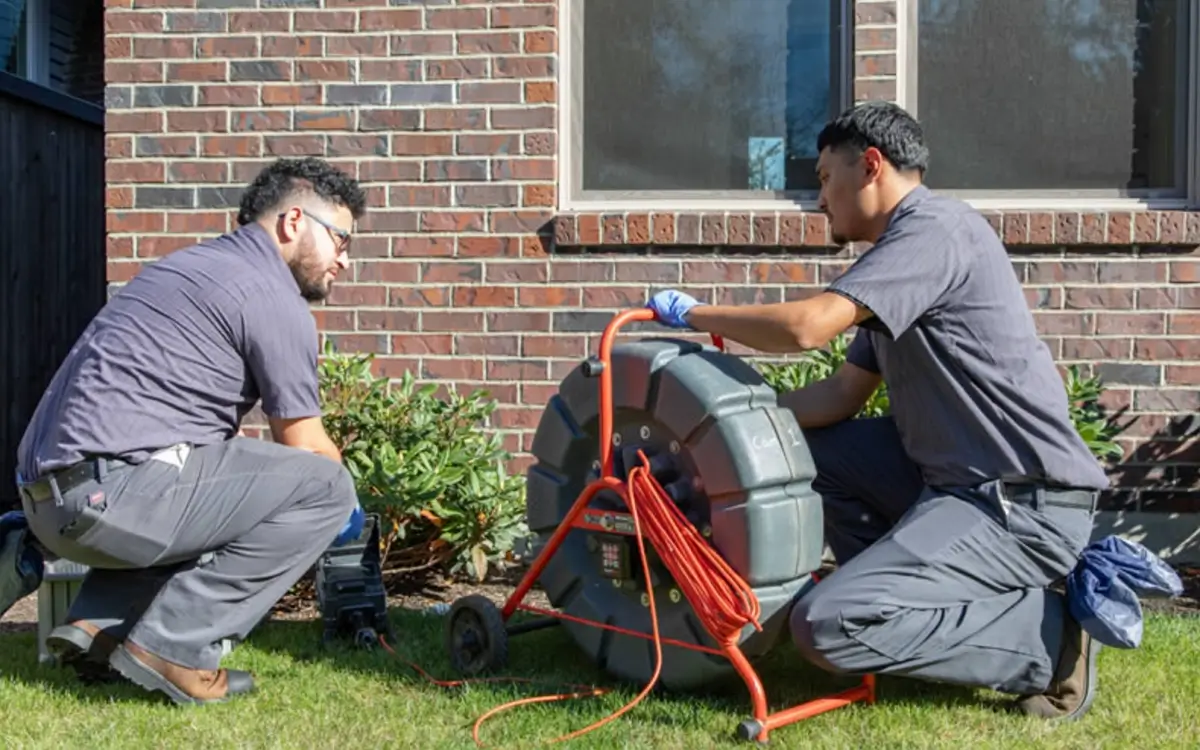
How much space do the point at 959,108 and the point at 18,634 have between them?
4190 mm

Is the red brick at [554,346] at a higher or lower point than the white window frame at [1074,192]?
lower

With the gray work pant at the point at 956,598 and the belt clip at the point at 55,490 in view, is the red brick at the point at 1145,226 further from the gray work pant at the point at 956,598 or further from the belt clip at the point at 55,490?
the belt clip at the point at 55,490

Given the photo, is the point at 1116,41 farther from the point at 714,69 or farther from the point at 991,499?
the point at 991,499

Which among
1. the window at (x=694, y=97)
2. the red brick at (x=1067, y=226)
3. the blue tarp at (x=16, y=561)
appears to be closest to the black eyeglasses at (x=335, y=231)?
the blue tarp at (x=16, y=561)

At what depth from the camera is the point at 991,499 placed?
370 cm

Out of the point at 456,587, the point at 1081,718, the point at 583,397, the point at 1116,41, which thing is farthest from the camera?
the point at 1116,41

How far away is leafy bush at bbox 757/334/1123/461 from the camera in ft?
16.4

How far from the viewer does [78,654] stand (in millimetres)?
4016

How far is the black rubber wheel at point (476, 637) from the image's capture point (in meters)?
4.05

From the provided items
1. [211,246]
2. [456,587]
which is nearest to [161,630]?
[211,246]

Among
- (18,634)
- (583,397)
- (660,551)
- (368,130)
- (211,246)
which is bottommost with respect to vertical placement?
(18,634)

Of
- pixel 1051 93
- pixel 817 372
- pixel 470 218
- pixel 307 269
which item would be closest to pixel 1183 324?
pixel 1051 93

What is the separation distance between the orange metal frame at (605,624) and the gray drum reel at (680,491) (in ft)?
0.16

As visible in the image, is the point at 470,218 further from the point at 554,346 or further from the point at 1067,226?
the point at 1067,226
